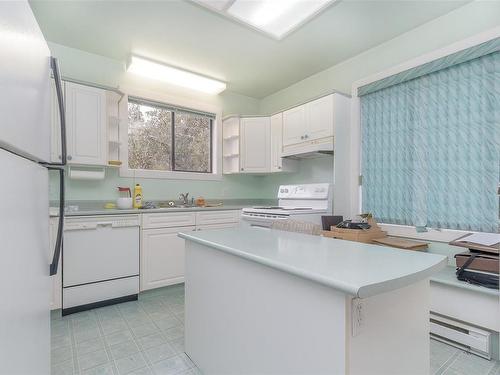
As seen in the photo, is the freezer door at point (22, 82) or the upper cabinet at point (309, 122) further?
the upper cabinet at point (309, 122)

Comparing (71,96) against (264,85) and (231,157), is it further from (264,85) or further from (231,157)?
(264,85)

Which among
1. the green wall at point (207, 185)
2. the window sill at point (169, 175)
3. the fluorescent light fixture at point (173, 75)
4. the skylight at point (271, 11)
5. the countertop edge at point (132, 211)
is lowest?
the countertop edge at point (132, 211)

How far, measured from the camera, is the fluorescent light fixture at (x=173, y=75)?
3203mm

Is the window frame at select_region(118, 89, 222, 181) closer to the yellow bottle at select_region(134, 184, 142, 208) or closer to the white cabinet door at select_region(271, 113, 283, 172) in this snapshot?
the yellow bottle at select_region(134, 184, 142, 208)

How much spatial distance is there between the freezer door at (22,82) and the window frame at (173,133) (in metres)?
2.32

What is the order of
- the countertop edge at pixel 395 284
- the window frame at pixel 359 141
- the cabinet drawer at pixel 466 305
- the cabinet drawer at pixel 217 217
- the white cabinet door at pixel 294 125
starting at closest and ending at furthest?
the countertop edge at pixel 395 284 < the cabinet drawer at pixel 466 305 < the window frame at pixel 359 141 < the cabinet drawer at pixel 217 217 < the white cabinet door at pixel 294 125

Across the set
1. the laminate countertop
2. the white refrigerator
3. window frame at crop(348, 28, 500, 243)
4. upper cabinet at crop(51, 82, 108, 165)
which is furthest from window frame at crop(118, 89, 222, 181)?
the white refrigerator

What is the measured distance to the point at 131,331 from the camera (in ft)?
7.36

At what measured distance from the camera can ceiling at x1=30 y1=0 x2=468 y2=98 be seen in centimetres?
242

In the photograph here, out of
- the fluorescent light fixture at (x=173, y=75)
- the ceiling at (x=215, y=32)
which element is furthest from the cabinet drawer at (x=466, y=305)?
the fluorescent light fixture at (x=173, y=75)

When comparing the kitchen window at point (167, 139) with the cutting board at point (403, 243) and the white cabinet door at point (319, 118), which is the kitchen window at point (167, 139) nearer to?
the white cabinet door at point (319, 118)

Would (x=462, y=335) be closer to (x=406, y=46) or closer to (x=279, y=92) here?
(x=406, y=46)

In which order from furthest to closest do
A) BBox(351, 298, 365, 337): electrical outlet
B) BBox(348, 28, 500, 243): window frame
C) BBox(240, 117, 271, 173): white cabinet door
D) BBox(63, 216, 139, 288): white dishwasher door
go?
BBox(240, 117, 271, 173): white cabinet door < BBox(63, 216, 139, 288): white dishwasher door < BBox(348, 28, 500, 243): window frame < BBox(351, 298, 365, 337): electrical outlet

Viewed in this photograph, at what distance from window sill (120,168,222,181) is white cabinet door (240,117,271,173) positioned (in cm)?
48
